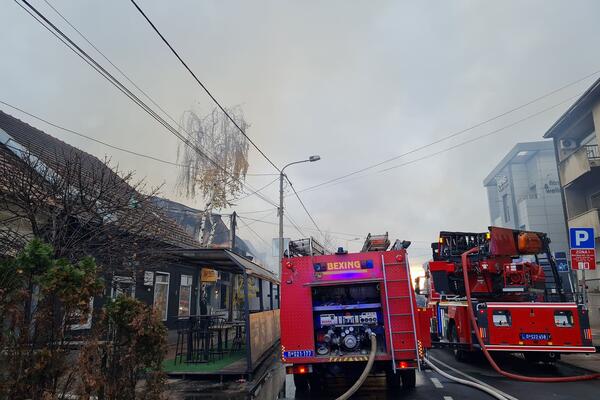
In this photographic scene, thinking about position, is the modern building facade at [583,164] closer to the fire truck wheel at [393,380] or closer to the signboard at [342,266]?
the fire truck wheel at [393,380]

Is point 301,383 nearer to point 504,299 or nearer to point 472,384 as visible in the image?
point 472,384

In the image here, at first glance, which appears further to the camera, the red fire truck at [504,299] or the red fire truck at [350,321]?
the red fire truck at [504,299]

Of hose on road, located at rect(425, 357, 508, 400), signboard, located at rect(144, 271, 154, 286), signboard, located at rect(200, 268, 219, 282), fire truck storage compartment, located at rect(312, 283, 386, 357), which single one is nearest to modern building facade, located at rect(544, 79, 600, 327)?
hose on road, located at rect(425, 357, 508, 400)

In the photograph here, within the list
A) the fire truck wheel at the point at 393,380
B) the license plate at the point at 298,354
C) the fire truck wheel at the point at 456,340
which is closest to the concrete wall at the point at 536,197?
the fire truck wheel at the point at 456,340

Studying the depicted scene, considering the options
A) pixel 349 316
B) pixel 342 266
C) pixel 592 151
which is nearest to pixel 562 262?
pixel 592 151

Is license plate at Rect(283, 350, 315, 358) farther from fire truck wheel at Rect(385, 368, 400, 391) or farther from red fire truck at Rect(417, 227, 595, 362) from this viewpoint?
red fire truck at Rect(417, 227, 595, 362)

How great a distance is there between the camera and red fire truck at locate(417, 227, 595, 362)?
927 cm

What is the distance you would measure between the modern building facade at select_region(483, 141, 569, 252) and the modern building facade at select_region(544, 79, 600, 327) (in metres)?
20.8

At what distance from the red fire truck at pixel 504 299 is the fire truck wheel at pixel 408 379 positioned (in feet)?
7.44

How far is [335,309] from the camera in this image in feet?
26.4

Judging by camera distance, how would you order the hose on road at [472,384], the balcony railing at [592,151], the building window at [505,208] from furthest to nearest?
the building window at [505,208]
the balcony railing at [592,151]
the hose on road at [472,384]

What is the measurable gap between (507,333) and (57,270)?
353 inches

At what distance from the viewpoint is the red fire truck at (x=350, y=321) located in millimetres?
7547

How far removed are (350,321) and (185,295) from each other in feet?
39.9
